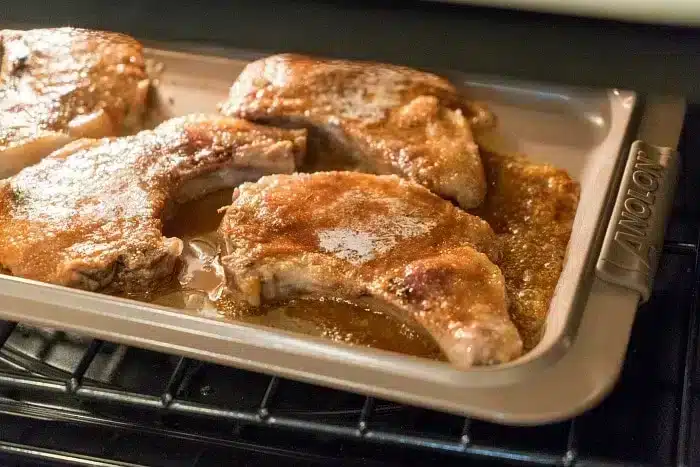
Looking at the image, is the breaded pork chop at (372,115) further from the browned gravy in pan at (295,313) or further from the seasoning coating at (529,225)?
the browned gravy in pan at (295,313)

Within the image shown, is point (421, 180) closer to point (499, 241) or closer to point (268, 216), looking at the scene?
point (499, 241)

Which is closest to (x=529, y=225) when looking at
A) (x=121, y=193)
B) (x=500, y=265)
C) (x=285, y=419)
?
(x=500, y=265)

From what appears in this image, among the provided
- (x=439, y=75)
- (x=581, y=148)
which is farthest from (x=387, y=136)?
(x=581, y=148)

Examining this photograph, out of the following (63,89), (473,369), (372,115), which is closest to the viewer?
(473,369)

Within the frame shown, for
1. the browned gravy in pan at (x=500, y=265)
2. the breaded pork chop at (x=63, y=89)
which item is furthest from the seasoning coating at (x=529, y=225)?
the breaded pork chop at (x=63, y=89)

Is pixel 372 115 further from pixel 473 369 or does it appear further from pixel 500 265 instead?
pixel 473 369

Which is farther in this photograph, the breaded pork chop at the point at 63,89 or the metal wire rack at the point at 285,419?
the breaded pork chop at the point at 63,89
